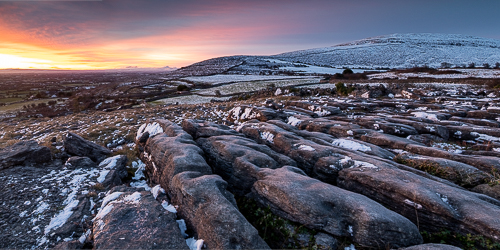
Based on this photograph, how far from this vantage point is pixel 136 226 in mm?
7859

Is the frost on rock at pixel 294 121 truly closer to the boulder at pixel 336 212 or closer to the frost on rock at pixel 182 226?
the boulder at pixel 336 212

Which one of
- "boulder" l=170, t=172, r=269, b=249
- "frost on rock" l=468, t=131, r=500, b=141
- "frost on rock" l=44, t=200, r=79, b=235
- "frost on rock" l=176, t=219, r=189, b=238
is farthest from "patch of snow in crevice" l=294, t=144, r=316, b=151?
"frost on rock" l=468, t=131, r=500, b=141

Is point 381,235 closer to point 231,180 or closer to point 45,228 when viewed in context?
point 231,180

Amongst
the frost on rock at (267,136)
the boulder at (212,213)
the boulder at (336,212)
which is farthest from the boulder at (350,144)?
the boulder at (212,213)

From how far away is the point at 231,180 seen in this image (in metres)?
11.7

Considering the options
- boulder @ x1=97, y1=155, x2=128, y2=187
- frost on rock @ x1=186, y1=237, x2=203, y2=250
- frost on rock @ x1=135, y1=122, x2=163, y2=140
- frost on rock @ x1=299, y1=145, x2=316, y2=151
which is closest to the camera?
frost on rock @ x1=186, y1=237, x2=203, y2=250

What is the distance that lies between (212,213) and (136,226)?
3.04 meters

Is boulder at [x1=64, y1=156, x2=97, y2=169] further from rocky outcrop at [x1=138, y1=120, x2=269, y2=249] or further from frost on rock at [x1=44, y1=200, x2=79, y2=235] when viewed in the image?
rocky outcrop at [x1=138, y1=120, x2=269, y2=249]

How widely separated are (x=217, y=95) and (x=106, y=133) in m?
43.2

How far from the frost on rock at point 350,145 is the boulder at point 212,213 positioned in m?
10.5

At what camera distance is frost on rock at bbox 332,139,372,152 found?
1483 centimetres

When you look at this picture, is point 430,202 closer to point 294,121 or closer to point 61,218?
point 294,121

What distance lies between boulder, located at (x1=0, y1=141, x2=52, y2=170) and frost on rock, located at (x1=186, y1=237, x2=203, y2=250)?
48.7ft

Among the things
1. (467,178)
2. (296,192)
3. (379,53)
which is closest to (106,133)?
(296,192)
